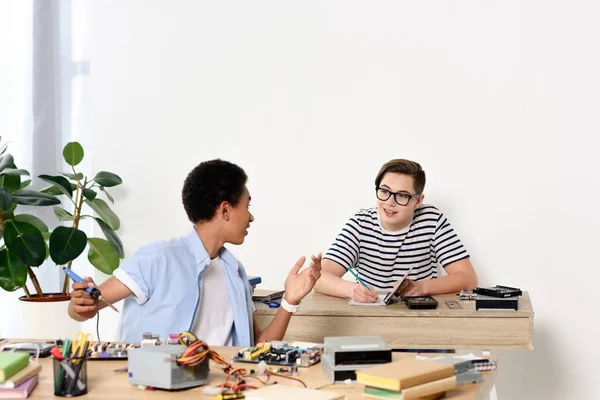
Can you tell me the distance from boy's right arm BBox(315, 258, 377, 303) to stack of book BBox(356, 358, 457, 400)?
1185mm

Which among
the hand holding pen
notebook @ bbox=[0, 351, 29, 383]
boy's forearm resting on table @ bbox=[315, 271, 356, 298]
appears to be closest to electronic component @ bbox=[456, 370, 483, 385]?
notebook @ bbox=[0, 351, 29, 383]

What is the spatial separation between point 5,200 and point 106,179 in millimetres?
617

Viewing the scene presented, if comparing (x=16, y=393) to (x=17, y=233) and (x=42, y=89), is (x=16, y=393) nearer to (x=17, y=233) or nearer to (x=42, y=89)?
(x=17, y=233)

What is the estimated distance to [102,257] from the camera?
13.2 ft

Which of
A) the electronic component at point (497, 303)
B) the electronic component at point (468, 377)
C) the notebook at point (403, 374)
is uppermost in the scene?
the notebook at point (403, 374)

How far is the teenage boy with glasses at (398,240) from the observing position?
3277mm

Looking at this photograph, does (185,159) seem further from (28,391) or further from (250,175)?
(28,391)

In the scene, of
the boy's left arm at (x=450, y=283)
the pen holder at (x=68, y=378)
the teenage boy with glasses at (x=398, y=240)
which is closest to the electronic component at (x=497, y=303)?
the boy's left arm at (x=450, y=283)

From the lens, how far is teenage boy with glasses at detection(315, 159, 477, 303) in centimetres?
328

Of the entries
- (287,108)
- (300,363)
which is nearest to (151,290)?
(300,363)

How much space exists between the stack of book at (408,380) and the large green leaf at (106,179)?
2.54 meters

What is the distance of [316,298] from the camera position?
3074mm

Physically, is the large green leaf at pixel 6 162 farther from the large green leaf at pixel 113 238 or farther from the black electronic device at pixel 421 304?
the black electronic device at pixel 421 304

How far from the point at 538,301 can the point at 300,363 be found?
230 centimetres
